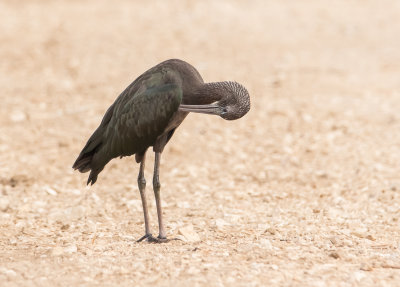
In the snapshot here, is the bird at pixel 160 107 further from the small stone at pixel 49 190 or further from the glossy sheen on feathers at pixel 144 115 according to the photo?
the small stone at pixel 49 190

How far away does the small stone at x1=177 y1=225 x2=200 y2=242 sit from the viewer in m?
7.19

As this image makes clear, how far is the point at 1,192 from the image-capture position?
927cm

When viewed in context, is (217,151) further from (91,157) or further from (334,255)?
(334,255)

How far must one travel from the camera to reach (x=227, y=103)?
22.4 ft

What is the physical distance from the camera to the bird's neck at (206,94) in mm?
6884

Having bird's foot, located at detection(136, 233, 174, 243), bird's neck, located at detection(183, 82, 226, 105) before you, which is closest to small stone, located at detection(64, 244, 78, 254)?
bird's foot, located at detection(136, 233, 174, 243)

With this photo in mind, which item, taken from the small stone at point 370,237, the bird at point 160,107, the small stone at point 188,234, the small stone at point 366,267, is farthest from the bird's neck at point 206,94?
the small stone at point 370,237

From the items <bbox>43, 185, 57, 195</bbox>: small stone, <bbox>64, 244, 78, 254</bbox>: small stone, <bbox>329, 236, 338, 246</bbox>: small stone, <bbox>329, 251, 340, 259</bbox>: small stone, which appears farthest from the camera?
<bbox>43, 185, 57, 195</bbox>: small stone

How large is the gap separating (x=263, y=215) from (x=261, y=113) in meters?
4.56

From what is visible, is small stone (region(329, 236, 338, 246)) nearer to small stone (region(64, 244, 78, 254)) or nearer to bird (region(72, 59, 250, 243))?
bird (region(72, 59, 250, 243))

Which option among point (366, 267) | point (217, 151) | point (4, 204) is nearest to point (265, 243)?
point (366, 267)

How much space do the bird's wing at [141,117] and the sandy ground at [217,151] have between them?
1.04m

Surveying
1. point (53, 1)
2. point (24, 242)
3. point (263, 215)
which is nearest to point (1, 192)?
point (24, 242)

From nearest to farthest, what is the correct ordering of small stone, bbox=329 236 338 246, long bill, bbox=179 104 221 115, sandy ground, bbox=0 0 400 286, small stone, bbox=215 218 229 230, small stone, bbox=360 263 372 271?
small stone, bbox=360 263 372 271 < sandy ground, bbox=0 0 400 286 < long bill, bbox=179 104 221 115 < small stone, bbox=329 236 338 246 < small stone, bbox=215 218 229 230
